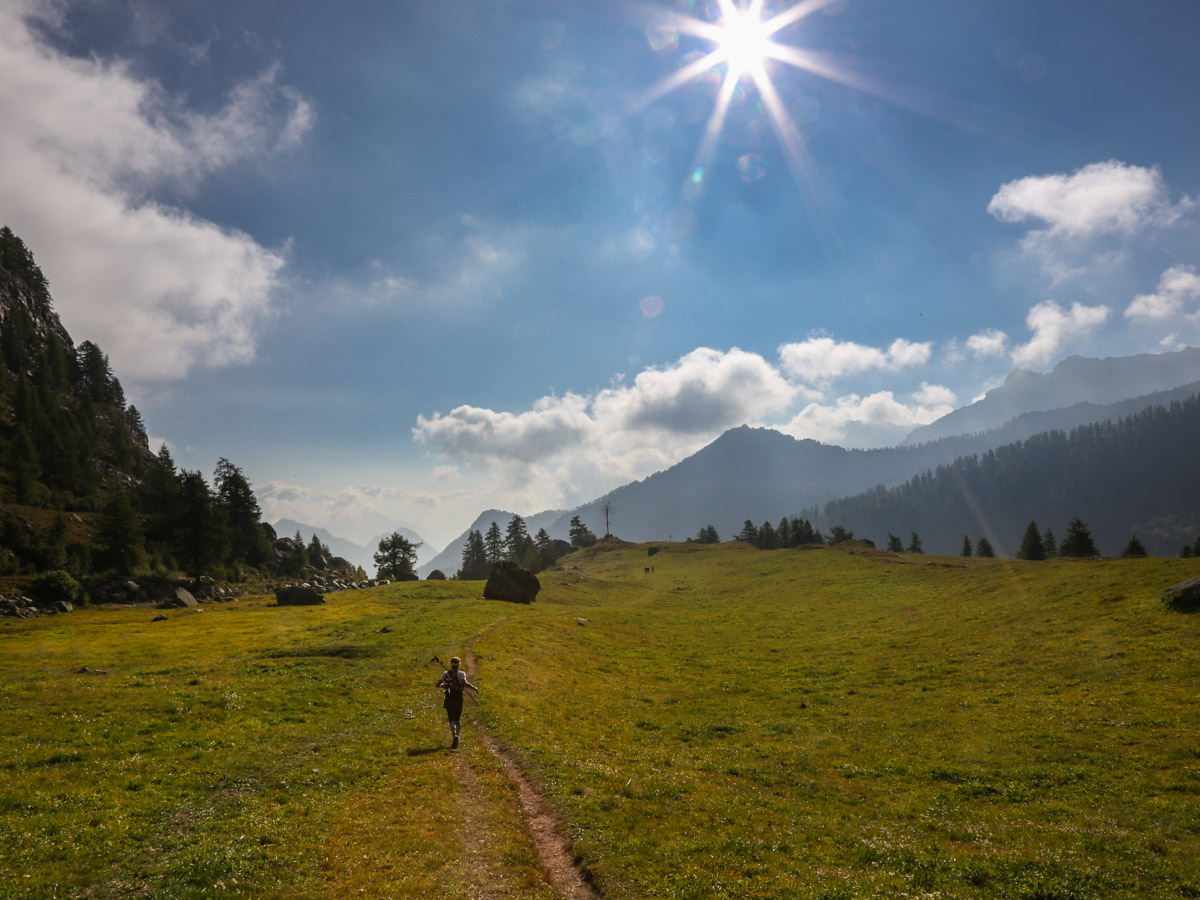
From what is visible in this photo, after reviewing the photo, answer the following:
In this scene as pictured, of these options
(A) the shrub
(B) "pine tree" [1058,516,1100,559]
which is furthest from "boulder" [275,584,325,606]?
(B) "pine tree" [1058,516,1100,559]

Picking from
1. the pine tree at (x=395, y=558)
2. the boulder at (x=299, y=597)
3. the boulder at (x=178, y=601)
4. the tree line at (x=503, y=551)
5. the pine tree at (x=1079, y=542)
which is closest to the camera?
the boulder at (x=299, y=597)

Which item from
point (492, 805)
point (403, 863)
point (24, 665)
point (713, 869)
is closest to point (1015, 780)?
point (713, 869)

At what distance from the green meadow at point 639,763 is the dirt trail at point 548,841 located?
0.39m

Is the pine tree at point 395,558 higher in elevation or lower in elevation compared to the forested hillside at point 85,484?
lower

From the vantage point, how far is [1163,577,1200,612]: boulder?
33.1m

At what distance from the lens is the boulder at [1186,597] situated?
109 ft

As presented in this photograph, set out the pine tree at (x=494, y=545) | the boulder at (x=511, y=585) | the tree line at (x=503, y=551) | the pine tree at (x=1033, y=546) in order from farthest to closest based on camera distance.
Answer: the pine tree at (x=494, y=545) → the tree line at (x=503, y=551) → the pine tree at (x=1033, y=546) → the boulder at (x=511, y=585)

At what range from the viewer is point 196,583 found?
9606cm

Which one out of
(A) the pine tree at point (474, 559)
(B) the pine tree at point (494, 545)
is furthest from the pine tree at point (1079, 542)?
(A) the pine tree at point (474, 559)

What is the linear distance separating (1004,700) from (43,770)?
141 ft

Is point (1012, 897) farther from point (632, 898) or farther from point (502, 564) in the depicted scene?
point (502, 564)

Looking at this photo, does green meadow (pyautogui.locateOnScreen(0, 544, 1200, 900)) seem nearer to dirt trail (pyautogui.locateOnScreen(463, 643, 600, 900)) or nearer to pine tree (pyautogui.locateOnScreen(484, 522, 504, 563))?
dirt trail (pyautogui.locateOnScreen(463, 643, 600, 900))

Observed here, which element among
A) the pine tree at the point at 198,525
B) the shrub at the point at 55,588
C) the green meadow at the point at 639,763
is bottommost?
the green meadow at the point at 639,763

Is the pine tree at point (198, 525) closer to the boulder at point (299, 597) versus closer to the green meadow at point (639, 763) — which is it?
the boulder at point (299, 597)
